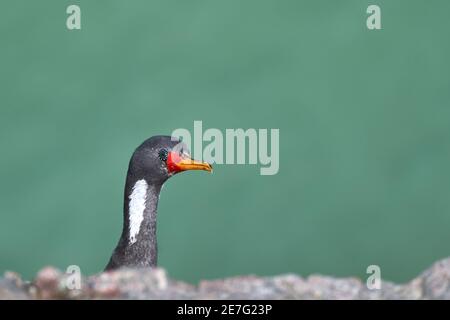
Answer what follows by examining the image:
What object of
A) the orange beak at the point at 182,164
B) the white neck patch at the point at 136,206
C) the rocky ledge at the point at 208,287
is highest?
the orange beak at the point at 182,164

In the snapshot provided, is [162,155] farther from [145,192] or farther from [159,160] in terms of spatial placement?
[145,192]

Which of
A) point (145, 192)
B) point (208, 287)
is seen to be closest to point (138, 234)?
point (145, 192)

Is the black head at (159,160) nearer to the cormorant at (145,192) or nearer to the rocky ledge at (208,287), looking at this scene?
the cormorant at (145,192)

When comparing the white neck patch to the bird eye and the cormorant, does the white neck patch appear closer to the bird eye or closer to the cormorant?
the cormorant

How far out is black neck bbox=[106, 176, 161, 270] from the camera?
7.17 m

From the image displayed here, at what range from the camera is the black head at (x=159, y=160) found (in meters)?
7.39

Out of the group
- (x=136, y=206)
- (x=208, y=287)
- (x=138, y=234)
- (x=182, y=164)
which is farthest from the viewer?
(x=182, y=164)

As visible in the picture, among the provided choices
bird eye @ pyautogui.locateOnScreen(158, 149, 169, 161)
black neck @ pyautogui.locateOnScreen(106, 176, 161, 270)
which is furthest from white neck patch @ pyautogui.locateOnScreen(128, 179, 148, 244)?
bird eye @ pyautogui.locateOnScreen(158, 149, 169, 161)

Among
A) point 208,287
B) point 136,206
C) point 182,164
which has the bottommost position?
point 208,287

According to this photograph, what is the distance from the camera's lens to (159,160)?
24.3 ft

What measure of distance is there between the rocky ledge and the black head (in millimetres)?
3495

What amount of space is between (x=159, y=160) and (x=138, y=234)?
2.18 ft

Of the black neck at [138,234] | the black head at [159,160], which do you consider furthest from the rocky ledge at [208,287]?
the black head at [159,160]
